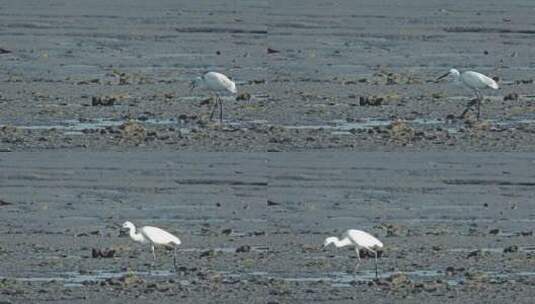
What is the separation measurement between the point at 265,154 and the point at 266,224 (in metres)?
2.66

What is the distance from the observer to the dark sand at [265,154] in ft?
59.4

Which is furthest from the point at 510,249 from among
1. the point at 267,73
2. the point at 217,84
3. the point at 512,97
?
the point at 267,73

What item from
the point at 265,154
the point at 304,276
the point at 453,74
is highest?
the point at 453,74

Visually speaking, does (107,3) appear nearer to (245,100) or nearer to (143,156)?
(245,100)

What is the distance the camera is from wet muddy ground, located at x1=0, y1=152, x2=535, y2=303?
17609 millimetres

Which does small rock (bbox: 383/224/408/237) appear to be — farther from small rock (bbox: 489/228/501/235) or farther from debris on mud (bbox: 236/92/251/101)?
debris on mud (bbox: 236/92/251/101)

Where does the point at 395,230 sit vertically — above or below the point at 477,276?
above

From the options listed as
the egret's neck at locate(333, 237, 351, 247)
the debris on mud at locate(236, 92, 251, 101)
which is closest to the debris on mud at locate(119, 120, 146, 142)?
the debris on mud at locate(236, 92, 251, 101)

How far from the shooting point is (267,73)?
26.7 metres

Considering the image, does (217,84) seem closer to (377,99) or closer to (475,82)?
(377,99)

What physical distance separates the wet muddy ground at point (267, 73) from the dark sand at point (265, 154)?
0.05m

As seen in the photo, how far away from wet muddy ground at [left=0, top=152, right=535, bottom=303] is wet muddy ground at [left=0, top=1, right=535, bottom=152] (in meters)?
0.87

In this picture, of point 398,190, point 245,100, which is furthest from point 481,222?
point 245,100

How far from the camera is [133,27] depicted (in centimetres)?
3009
